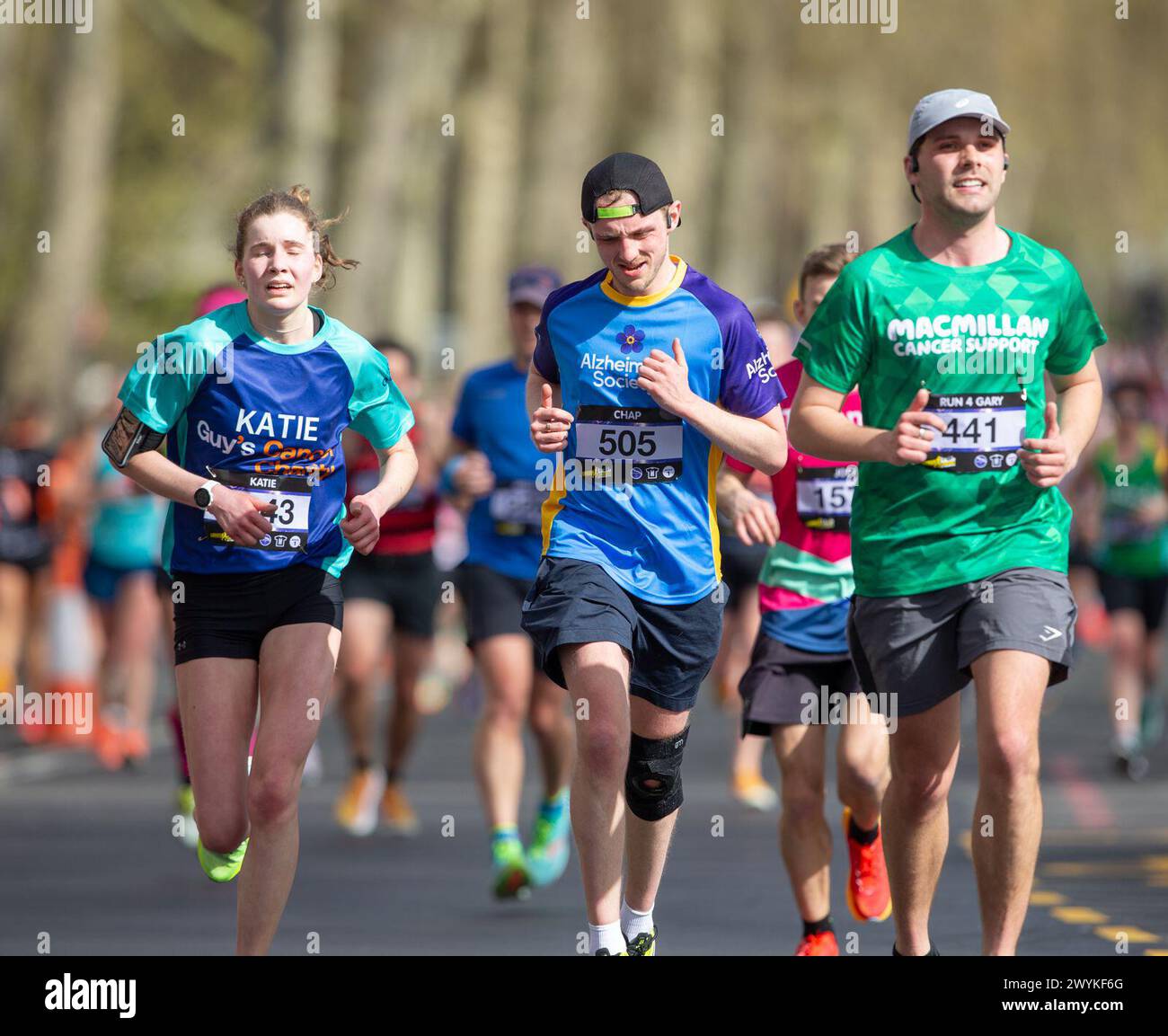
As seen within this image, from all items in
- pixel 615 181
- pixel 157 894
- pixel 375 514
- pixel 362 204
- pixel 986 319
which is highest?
pixel 362 204

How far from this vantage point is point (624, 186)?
7172 mm

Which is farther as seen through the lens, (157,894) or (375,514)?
(157,894)

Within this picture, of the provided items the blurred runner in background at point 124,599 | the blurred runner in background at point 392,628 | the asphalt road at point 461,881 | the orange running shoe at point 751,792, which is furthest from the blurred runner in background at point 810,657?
the blurred runner in background at point 124,599

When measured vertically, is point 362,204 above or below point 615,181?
above

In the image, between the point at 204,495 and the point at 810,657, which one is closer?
the point at 204,495

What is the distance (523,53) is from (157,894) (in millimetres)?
27022

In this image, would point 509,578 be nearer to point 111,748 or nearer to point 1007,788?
point 1007,788

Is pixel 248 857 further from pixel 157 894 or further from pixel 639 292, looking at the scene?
pixel 157 894

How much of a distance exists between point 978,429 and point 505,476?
4.01 metres

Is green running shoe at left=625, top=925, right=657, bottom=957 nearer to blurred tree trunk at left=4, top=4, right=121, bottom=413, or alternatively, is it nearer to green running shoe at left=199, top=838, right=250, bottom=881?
green running shoe at left=199, top=838, right=250, bottom=881

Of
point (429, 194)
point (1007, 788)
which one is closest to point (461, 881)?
point (1007, 788)

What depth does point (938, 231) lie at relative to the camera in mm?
7059
